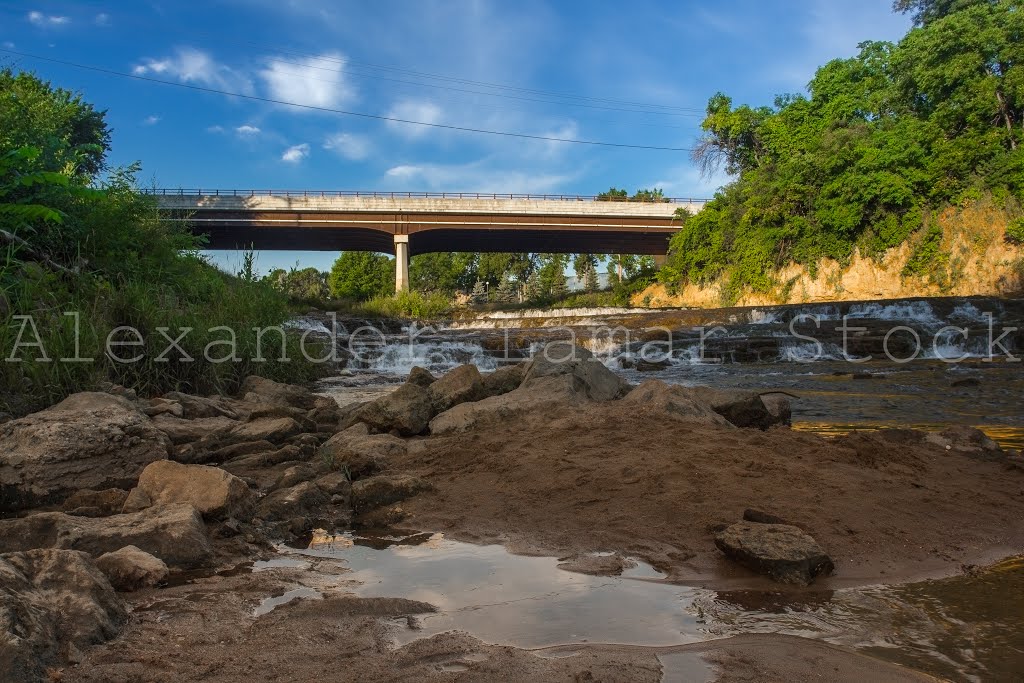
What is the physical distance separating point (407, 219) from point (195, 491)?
3972 centimetres

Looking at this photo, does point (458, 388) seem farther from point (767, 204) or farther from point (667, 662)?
point (767, 204)

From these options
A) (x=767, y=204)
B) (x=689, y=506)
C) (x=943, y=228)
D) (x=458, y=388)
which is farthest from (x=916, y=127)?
(x=689, y=506)

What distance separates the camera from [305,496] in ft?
12.1

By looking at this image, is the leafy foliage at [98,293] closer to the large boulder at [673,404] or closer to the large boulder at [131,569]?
the large boulder at [131,569]

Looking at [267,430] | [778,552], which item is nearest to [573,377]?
[267,430]

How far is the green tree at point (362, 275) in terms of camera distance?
7750 centimetres

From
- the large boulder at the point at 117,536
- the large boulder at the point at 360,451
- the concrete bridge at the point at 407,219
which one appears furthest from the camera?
the concrete bridge at the point at 407,219

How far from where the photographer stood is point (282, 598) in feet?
8.00

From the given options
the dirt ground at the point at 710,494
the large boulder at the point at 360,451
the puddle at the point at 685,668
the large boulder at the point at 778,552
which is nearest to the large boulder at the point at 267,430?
the large boulder at the point at 360,451

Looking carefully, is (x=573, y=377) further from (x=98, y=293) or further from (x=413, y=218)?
(x=413, y=218)

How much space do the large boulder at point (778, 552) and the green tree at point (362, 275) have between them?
7394 cm

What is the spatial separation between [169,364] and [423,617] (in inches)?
259

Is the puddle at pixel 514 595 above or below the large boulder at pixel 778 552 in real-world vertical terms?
Result: below

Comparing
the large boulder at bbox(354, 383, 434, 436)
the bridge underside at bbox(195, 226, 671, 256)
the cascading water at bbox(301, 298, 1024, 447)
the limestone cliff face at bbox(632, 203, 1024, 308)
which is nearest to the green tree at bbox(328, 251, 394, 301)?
the bridge underside at bbox(195, 226, 671, 256)
